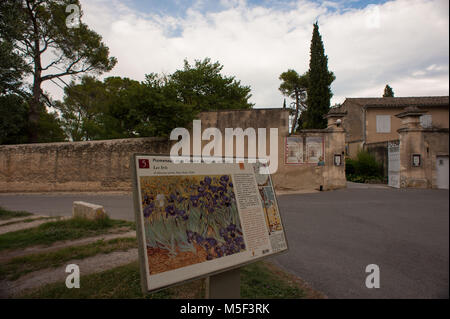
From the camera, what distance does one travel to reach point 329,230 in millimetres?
4785

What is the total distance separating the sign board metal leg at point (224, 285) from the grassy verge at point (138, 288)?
60cm

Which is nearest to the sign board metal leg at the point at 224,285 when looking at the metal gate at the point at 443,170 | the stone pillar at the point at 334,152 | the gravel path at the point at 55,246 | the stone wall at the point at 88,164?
the metal gate at the point at 443,170

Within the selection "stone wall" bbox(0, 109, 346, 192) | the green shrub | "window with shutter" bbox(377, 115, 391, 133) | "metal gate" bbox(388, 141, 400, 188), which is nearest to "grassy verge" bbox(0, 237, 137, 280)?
"stone wall" bbox(0, 109, 346, 192)

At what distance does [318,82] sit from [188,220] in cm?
2206

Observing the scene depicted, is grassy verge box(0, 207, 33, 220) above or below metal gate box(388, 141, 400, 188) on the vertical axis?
below

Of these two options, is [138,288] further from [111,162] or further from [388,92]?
[388,92]

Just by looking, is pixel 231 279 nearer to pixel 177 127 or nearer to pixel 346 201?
pixel 346 201

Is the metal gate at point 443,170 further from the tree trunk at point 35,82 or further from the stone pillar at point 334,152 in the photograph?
the stone pillar at point 334,152

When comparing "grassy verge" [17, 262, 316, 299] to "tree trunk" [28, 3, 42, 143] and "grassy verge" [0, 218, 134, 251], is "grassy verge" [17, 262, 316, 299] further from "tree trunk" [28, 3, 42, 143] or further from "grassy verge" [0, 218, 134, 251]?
"tree trunk" [28, 3, 42, 143]

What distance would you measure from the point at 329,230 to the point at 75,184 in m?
12.8

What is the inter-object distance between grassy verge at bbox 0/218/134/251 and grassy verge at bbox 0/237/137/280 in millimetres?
792

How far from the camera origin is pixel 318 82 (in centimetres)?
2094

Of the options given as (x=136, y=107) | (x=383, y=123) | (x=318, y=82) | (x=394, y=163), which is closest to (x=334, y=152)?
(x=394, y=163)

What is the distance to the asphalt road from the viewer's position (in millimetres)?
1657
